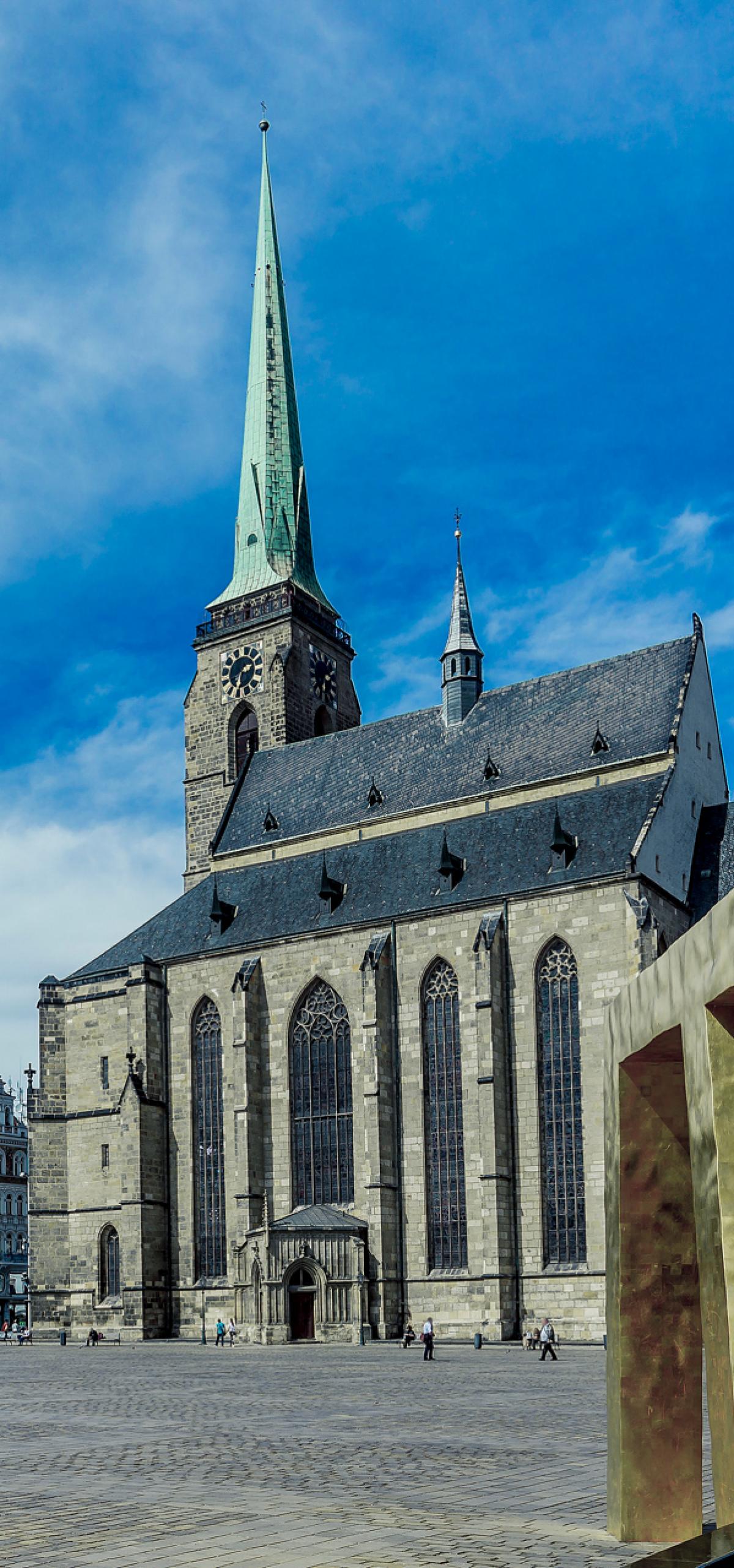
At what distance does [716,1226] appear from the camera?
7391 mm


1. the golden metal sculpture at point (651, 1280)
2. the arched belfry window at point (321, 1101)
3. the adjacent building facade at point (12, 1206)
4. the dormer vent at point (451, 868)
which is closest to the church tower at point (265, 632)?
the arched belfry window at point (321, 1101)

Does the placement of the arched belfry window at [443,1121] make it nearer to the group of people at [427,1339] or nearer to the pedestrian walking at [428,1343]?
the group of people at [427,1339]

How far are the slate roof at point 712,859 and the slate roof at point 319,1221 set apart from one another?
44.6 feet

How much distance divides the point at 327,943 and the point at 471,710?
11.6 metres

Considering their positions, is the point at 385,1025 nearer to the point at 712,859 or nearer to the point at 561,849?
the point at 561,849

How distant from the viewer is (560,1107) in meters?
41.3

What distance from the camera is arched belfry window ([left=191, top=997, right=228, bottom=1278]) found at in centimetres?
4769

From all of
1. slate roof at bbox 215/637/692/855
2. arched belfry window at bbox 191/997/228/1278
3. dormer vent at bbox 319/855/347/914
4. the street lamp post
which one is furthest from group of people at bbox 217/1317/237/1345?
slate roof at bbox 215/637/692/855

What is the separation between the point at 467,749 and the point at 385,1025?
11.8 meters

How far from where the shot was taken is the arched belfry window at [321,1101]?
45.4 meters

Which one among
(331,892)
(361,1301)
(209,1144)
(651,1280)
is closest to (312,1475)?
(651,1280)

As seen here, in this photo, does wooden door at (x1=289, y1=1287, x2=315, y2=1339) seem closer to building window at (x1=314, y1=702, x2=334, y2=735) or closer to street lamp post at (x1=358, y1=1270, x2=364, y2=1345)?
street lamp post at (x1=358, y1=1270, x2=364, y2=1345)

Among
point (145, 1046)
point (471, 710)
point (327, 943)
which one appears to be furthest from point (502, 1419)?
point (471, 710)

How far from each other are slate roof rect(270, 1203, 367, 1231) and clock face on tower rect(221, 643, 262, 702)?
24154mm
